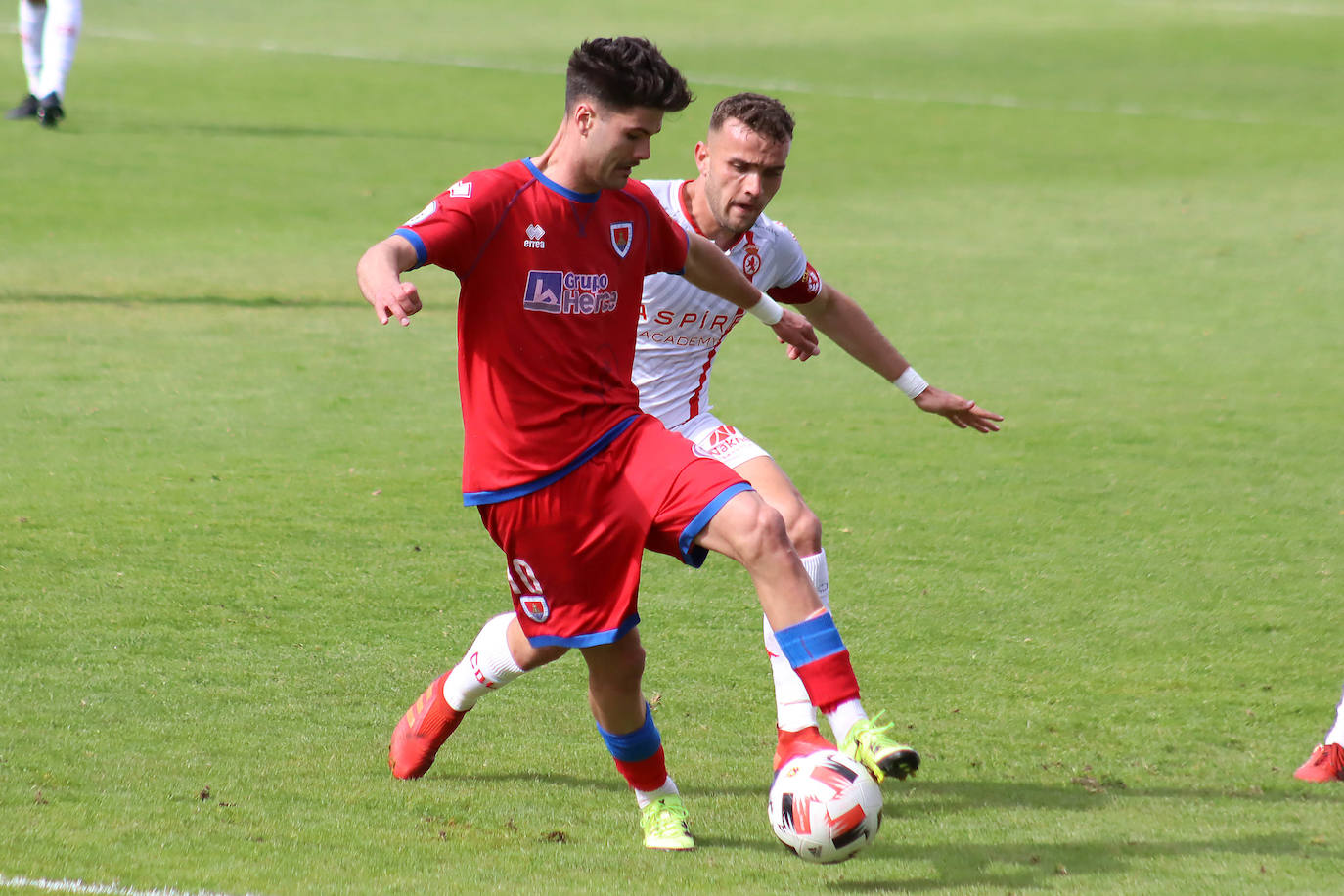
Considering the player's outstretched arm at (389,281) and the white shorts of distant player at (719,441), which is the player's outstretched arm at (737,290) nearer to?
the white shorts of distant player at (719,441)

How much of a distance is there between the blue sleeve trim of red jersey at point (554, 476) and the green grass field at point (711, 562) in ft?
3.37

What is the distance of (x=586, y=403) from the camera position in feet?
15.1

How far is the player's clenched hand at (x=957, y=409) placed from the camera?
5.83 metres

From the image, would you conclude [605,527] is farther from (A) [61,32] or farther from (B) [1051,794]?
(A) [61,32]

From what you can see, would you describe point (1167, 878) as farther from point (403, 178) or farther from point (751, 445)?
point (403, 178)

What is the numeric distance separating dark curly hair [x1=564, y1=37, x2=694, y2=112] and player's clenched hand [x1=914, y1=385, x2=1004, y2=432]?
1788 millimetres

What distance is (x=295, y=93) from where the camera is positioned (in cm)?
2509

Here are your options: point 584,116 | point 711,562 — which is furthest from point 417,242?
point 711,562

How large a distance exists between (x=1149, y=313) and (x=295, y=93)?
50.0ft

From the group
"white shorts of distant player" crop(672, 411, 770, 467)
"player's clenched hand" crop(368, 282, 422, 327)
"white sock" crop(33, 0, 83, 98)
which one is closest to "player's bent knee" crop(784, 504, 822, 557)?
"white shorts of distant player" crop(672, 411, 770, 467)

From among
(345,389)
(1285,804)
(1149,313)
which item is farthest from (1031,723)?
(1149,313)

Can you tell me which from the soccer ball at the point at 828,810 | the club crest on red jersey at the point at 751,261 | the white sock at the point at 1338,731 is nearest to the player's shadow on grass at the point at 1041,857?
the soccer ball at the point at 828,810

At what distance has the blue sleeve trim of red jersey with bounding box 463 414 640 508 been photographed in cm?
460

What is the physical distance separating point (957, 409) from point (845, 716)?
190 centimetres
